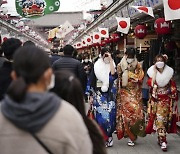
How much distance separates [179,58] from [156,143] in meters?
8.27

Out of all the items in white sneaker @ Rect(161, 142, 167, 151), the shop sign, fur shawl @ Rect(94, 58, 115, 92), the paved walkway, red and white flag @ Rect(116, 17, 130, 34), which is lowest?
the paved walkway

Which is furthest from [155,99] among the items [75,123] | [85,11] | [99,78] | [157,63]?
[85,11]

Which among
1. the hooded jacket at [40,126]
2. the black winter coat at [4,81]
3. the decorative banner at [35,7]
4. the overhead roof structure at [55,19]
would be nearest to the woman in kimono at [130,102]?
the black winter coat at [4,81]

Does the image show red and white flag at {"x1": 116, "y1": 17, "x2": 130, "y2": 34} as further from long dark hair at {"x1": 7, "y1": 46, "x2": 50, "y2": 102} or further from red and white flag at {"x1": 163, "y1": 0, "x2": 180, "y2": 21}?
long dark hair at {"x1": 7, "y1": 46, "x2": 50, "y2": 102}

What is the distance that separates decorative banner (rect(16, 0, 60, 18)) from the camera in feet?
63.6

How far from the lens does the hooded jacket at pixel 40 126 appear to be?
2.05 meters

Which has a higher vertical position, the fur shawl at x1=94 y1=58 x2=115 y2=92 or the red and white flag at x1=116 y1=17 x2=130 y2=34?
the red and white flag at x1=116 y1=17 x2=130 y2=34

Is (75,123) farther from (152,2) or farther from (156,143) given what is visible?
(152,2)

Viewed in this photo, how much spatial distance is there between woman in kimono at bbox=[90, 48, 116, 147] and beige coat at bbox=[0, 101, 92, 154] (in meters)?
4.44

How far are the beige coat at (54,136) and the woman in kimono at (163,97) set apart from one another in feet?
15.3

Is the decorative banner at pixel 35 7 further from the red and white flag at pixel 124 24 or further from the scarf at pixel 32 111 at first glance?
the scarf at pixel 32 111

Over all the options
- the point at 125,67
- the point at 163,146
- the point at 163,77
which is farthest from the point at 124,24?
the point at 163,146

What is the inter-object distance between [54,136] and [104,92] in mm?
4626

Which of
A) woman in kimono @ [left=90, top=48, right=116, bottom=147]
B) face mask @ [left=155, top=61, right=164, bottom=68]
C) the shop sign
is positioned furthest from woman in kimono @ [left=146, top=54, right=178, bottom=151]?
the shop sign
